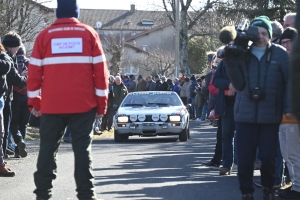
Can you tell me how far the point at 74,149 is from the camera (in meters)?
7.34

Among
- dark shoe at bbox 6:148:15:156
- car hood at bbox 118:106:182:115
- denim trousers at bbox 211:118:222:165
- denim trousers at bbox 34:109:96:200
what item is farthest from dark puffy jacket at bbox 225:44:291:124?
car hood at bbox 118:106:182:115

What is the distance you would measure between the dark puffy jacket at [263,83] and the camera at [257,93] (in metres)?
0.04

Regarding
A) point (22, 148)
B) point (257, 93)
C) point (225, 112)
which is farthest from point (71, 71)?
point (22, 148)

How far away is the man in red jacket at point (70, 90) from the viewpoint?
7.29 meters

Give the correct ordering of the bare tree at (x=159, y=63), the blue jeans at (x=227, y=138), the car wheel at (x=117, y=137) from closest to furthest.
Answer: the blue jeans at (x=227, y=138)
the car wheel at (x=117, y=137)
the bare tree at (x=159, y=63)

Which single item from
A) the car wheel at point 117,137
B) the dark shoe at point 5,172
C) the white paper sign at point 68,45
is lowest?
the car wheel at point 117,137

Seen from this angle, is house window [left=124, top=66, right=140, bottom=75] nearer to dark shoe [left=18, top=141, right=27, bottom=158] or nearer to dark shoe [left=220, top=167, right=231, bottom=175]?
dark shoe [left=18, top=141, right=27, bottom=158]

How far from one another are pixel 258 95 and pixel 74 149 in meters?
2.02

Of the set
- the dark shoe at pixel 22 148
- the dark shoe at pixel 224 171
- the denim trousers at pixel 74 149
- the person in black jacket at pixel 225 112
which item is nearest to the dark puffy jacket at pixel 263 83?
the denim trousers at pixel 74 149

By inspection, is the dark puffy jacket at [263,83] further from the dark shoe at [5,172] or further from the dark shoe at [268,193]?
the dark shoe at [5,172]

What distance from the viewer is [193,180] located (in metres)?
10.7

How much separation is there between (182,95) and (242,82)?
2842 cm

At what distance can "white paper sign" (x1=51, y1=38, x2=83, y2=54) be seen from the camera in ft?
23.9

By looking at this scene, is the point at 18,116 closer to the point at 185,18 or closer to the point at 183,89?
the point at 183,89
